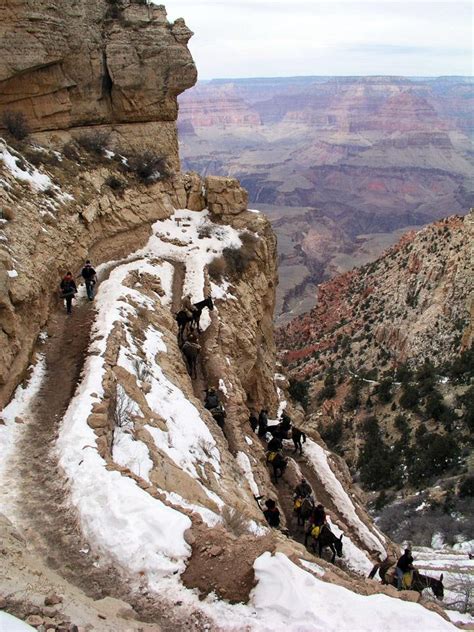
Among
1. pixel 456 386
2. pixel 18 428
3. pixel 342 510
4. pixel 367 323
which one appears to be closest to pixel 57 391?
pixel 18 428

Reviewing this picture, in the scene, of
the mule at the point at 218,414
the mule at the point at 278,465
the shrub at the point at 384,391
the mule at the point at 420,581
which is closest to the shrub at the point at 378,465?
the shrub at the point at 384,391

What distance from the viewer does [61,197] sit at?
22.3 m

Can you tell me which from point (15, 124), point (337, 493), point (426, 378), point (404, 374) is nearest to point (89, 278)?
point (15, 124)

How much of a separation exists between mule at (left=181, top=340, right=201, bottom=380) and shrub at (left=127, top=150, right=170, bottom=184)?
13.5 m

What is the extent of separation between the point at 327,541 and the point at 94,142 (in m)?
22.5

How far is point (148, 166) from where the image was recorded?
29.3 m

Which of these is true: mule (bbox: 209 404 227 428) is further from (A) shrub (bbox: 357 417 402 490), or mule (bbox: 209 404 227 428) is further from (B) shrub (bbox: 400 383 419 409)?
(B) shrub (bbox: 400 383 419 409)

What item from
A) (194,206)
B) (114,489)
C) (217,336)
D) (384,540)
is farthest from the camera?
(194,206)

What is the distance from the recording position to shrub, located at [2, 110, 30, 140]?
23703 millimetres

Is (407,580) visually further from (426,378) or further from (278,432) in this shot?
(426,378)

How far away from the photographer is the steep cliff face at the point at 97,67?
23.6m

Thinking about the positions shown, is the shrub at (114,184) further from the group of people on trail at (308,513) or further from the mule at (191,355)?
the group of people on trail at (308,513)

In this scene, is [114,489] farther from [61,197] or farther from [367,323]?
[367,323]

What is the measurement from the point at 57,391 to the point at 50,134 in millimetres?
17218
